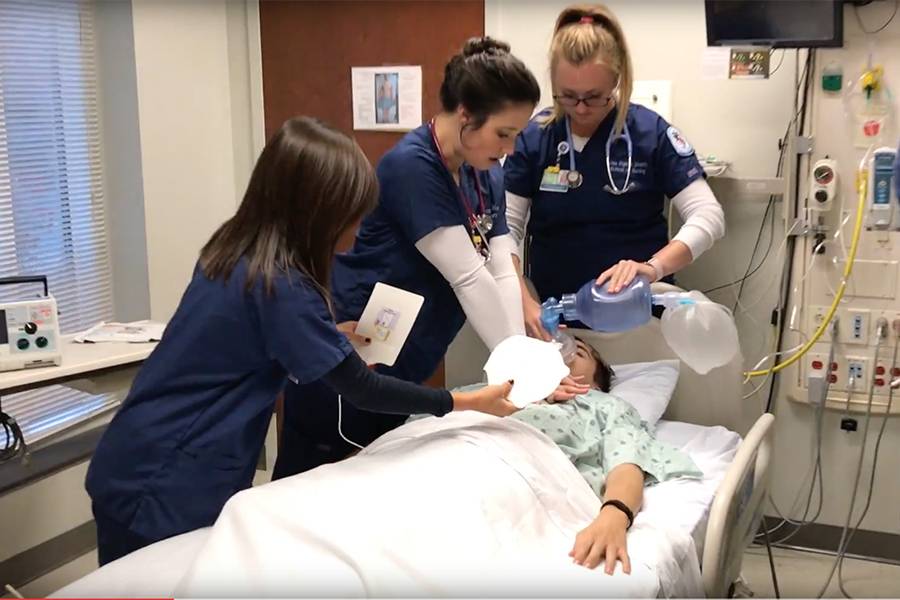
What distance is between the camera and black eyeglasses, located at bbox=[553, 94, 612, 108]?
2314mm

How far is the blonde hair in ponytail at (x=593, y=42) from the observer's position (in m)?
2.22

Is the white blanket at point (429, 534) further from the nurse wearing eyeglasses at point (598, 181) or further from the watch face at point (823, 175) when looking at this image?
the watch face at point (823, 175)

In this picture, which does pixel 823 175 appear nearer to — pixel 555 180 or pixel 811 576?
pixel 555 180

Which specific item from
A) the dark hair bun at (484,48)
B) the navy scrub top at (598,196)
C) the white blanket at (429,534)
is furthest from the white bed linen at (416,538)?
the navy scrub top at (598,196)

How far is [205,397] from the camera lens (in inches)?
61.0

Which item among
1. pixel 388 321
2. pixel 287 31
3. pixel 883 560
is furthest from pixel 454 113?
pixel 883 560

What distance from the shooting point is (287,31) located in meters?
3.55

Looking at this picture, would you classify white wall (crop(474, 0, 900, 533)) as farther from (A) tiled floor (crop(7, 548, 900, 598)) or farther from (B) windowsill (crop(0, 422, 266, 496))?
(B) windowsill (crop(0, 422, 266, 496))

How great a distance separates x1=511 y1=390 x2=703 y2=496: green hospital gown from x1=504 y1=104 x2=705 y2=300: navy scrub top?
1.96 ft

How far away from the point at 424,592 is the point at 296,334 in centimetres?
46

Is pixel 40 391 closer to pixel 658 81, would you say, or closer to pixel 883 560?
pixel 658 81

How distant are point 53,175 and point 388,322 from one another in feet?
6.48

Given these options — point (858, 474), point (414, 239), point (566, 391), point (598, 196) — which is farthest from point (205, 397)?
point (858, 474)

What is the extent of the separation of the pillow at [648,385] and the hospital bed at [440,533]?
0.35m
